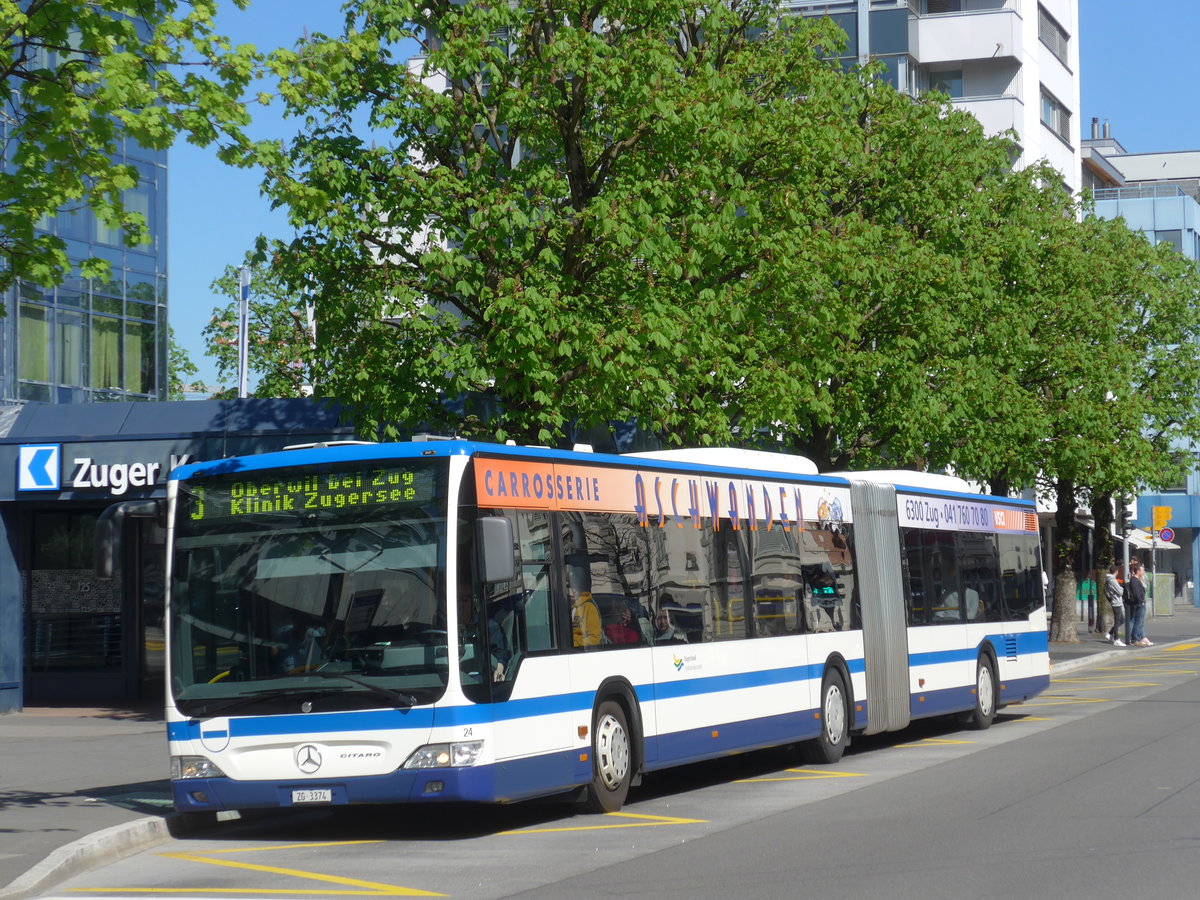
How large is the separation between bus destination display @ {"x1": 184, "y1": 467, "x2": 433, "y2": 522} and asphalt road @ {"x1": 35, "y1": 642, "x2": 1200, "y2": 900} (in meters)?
2.44

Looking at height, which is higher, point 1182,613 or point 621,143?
point 621,143

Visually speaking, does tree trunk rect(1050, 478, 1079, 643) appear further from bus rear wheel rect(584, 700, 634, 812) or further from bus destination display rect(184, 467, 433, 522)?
bus destination display rect(184, 467, 433, 522)

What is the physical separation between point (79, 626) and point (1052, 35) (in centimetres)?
4756

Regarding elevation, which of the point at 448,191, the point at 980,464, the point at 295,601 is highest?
the point at 448,191

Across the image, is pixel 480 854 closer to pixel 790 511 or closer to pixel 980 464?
pixel 790 511

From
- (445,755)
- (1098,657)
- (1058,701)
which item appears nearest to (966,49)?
(1098,657)

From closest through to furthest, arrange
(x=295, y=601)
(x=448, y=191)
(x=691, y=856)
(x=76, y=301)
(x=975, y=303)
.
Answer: (x=691, y=856) < (x=295, y=601) < (x=448, y=191) < (x=975, y=303) < (x=76, y=301)

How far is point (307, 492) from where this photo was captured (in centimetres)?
1216

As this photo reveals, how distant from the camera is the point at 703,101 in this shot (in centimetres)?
2047

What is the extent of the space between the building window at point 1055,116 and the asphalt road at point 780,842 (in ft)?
159

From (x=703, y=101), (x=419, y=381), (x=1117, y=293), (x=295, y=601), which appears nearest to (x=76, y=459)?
(x=419, y=381)

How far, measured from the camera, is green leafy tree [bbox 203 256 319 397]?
156ft

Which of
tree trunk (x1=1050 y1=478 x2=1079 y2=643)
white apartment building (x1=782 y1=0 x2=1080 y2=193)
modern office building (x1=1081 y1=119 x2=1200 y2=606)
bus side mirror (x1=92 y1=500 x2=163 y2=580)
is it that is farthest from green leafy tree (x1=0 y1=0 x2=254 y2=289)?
modern office building (x1=1081 y1=119 x2=1200 y2=606)

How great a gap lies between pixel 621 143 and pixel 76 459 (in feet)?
32.5
